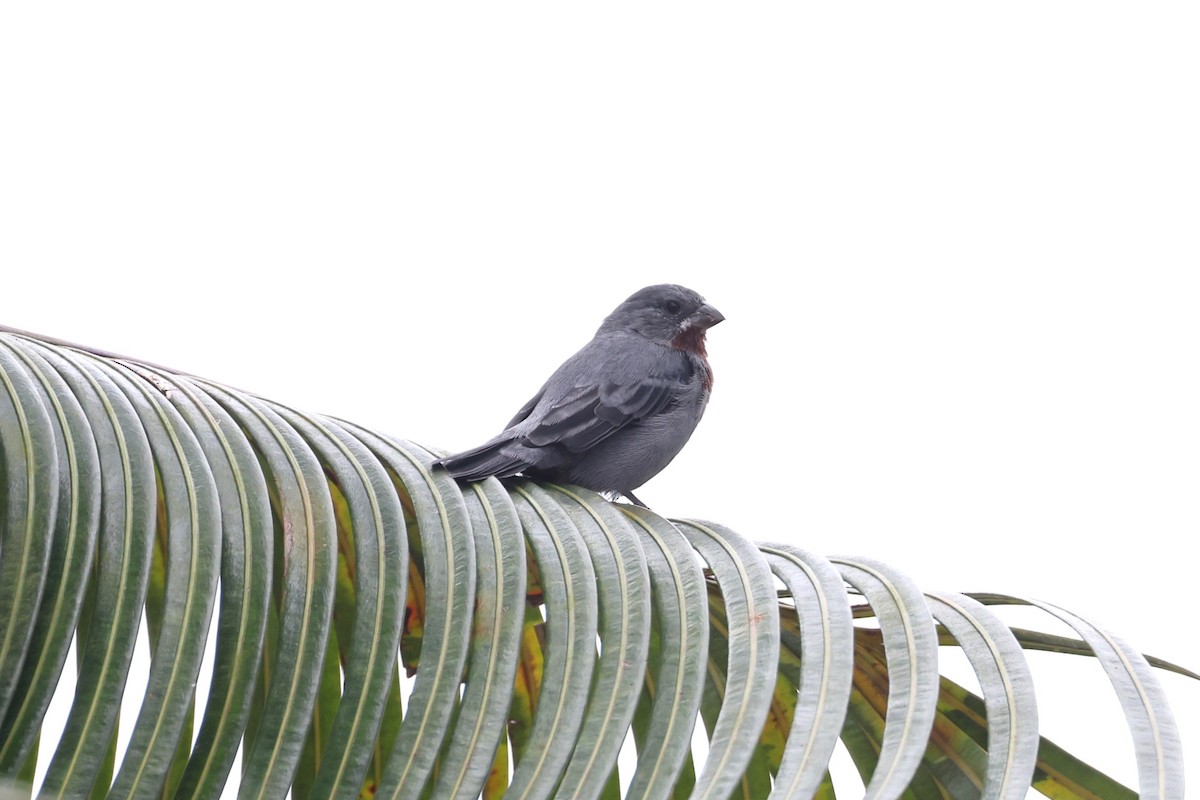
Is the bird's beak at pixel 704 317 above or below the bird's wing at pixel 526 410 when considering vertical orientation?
above

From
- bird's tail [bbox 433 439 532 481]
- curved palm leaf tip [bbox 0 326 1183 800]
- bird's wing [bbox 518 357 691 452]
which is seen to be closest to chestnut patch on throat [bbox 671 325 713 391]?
bird's wing [bbox 518 357 691 452]

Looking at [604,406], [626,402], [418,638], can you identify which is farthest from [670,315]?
[418,638]

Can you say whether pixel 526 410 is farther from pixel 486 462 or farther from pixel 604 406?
pixel 486 462

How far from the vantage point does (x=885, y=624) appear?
2.61 metres

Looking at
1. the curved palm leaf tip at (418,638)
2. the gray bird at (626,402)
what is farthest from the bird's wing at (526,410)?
the curved palm leaf tip at (418,638)

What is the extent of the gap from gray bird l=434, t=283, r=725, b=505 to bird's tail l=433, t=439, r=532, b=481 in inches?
2.9

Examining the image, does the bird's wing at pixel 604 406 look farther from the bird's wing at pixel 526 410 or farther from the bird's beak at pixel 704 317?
the bird's beak at pixel 704 317

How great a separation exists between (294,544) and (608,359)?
2.59 meters

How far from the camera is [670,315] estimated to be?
19.0 feet

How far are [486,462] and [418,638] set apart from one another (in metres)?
0.56

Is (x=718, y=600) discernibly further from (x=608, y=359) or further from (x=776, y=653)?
(x=608, y=359)

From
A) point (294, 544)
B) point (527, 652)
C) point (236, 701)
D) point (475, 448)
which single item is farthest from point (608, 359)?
point (236, 701)

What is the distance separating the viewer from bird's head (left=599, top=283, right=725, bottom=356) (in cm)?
574

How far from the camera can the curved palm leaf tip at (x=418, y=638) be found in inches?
89.4
